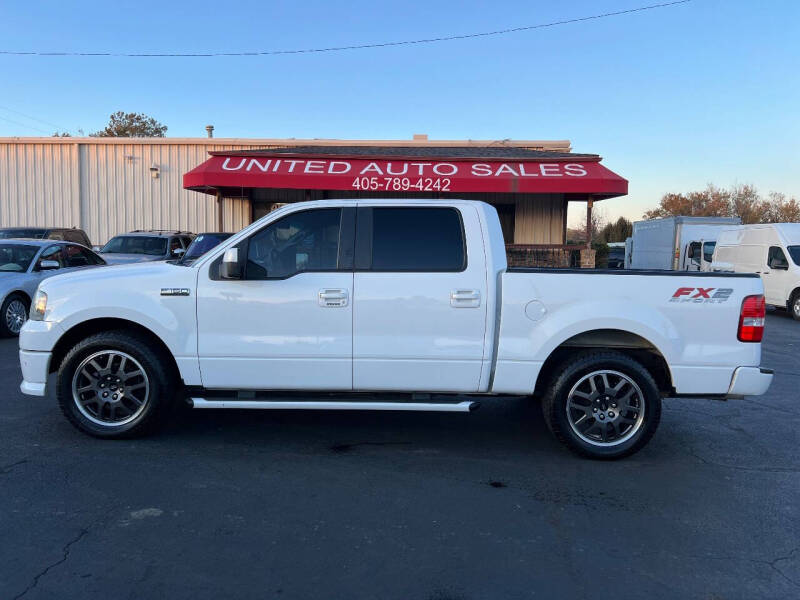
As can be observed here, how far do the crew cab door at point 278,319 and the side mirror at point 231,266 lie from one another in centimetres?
7

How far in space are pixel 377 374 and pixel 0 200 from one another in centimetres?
2358

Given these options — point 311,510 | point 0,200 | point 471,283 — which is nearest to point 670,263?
point 471,283

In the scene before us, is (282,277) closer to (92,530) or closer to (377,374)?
(377,374)

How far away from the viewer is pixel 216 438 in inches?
216

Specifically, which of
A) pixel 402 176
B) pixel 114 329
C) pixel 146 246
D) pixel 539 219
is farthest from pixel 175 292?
pixel 539 219

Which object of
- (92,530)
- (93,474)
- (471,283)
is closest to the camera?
(92,530)

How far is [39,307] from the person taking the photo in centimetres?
526

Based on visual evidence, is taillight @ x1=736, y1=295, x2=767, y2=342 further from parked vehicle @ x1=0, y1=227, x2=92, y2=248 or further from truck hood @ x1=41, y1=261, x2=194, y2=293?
parked vehicle @ x1=0, y1=227, x2=92, y2=248

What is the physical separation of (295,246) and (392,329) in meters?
1.04

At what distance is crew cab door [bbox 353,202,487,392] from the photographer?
195 inches

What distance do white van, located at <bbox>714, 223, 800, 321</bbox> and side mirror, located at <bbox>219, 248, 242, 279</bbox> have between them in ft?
49.0

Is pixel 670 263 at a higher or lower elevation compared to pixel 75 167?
lower

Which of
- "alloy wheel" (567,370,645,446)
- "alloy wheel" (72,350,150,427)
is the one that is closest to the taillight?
"alloy wheel" (567,370,645,446)

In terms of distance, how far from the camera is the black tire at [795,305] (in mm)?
15711
